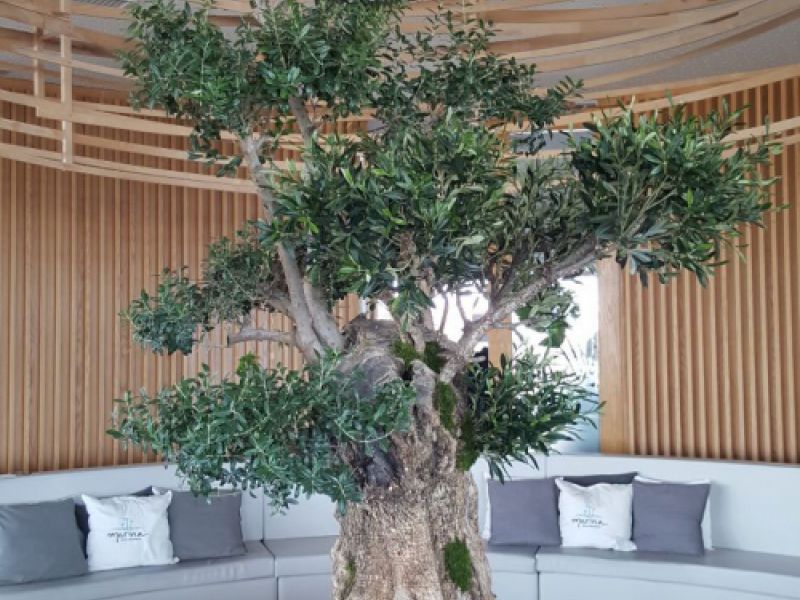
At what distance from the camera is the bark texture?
8.14 feet

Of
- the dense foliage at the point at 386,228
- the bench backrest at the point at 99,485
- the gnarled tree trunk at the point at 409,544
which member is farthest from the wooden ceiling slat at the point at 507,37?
the bench backrest at the point at 99,485

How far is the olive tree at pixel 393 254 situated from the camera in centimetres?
212

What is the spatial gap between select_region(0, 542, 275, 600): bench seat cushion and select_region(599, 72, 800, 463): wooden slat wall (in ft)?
8.79

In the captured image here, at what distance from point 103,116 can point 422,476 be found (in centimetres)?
230

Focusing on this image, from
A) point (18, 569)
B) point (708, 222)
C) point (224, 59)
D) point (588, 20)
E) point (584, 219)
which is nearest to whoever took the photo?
point (708, 222)

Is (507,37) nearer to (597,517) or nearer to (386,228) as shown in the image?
(386,228)

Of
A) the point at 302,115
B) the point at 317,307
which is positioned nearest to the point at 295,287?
the point at 317,307

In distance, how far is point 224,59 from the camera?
2.45 m

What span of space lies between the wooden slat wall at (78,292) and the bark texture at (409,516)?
131 inches

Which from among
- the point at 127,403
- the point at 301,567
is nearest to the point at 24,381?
the point at 301,567

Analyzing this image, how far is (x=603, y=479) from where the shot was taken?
6.10 meters

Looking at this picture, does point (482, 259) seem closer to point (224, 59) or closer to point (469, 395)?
point (469, 395)

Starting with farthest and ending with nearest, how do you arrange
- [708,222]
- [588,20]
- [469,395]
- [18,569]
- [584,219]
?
[18,569] < [588,20] < [469,395] < [584,219] < [708,222]

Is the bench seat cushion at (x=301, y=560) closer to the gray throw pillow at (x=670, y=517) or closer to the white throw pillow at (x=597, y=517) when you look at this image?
the white throw pillow at (x=597, y=517)
